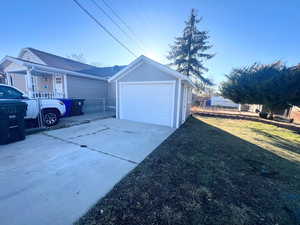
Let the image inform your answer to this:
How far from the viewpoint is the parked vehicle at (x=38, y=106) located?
16.6 ft

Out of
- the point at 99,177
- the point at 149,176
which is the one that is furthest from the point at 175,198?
the point at 99,177

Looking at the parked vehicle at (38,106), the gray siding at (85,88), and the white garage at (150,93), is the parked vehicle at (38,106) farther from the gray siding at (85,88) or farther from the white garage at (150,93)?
the white garage at (150,93)

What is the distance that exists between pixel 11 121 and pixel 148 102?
223 inches

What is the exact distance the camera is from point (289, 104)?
9336 mm

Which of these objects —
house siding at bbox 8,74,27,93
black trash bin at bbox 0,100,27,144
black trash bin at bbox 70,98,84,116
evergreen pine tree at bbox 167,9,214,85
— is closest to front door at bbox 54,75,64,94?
black trash bin at bbox 70,98,84,116

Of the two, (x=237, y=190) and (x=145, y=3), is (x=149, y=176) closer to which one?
(x=237, y=190)

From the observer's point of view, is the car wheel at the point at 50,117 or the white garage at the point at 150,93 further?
the white garage at the point at 150,93

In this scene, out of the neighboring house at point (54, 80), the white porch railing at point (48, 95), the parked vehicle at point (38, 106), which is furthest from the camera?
the neighboring house at point (54, 80)

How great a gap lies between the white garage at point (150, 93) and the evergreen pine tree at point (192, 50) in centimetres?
1156

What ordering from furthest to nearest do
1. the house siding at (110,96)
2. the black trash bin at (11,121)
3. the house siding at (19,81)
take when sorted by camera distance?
the house siding at (110,96) → the house siding at (19,81) → the black trash bin at (11,121)

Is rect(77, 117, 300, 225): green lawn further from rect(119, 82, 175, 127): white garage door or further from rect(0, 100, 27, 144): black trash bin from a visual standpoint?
rect(0, 100, 27, 144): black trash bin

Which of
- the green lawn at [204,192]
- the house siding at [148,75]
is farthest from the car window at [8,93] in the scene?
the green lawn at [204,192]

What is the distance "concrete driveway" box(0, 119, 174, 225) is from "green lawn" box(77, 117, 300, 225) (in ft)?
1.02

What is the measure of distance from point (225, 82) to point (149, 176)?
513 inches
